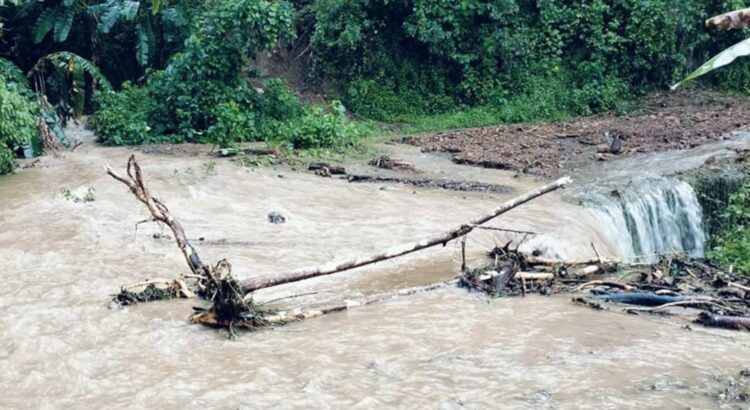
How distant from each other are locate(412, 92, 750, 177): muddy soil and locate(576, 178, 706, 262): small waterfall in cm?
188

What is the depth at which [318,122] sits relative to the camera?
15.6m

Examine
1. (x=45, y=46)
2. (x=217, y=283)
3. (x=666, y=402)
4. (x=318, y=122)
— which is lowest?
(x=666, y=402)

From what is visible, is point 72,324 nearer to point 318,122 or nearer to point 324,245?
point 324,245

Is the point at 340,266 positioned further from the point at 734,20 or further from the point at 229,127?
the point at 229,127

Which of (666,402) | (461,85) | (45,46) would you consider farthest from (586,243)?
(45,46)

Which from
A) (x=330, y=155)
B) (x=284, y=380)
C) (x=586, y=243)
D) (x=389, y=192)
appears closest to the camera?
(x=284, y=380)

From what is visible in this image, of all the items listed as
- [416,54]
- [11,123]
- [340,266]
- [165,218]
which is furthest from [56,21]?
[340,266]

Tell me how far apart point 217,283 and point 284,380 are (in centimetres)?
113

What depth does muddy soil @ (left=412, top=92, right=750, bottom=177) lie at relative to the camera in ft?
48.4

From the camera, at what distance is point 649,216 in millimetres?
11828

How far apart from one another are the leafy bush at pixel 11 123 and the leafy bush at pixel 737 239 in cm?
980

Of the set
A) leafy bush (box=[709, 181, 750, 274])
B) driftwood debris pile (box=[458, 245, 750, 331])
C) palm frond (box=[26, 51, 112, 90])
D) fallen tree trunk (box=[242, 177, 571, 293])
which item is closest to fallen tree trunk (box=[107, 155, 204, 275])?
fallen tree trunk (box=[242, 177, 571, 293])

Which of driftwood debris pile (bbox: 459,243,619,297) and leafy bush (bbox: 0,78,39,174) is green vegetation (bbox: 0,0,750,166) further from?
driftwood debris pile (bbox: 459,243,619,297)

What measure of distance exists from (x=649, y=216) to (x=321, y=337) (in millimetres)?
7076
